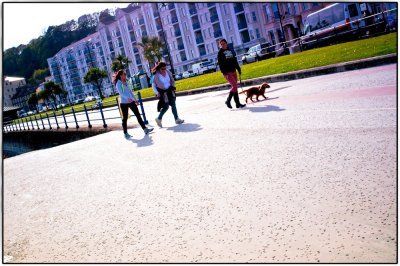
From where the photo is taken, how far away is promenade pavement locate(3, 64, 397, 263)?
237cm

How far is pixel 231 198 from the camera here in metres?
3.21

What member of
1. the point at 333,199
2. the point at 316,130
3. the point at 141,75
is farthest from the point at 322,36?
the point at 141,75

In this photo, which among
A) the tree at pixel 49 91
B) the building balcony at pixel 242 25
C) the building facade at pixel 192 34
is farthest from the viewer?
the building balcony at pixel 242 25

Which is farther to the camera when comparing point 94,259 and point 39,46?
point 39,46

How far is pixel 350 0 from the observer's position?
339 cm

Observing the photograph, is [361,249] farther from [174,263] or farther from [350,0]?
[350,0]

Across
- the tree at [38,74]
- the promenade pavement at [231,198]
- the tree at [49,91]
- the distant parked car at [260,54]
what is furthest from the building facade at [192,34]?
the promenade pavement at [231,198]

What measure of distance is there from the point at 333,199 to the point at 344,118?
9.98 feet

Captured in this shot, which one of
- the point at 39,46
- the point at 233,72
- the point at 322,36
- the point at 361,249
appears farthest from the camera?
the point at 322,36

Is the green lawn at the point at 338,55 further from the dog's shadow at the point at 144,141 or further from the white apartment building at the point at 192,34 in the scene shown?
the white apartment building at the point at 192,34

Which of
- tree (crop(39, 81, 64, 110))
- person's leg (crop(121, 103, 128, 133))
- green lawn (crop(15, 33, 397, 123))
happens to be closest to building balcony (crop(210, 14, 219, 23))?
tree (crop(39, 81, 64, 110))

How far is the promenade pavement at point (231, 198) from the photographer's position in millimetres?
2369

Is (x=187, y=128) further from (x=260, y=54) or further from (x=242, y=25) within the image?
(x=242, y=25)

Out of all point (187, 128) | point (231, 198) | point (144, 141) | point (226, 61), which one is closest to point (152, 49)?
point (226, 61)
